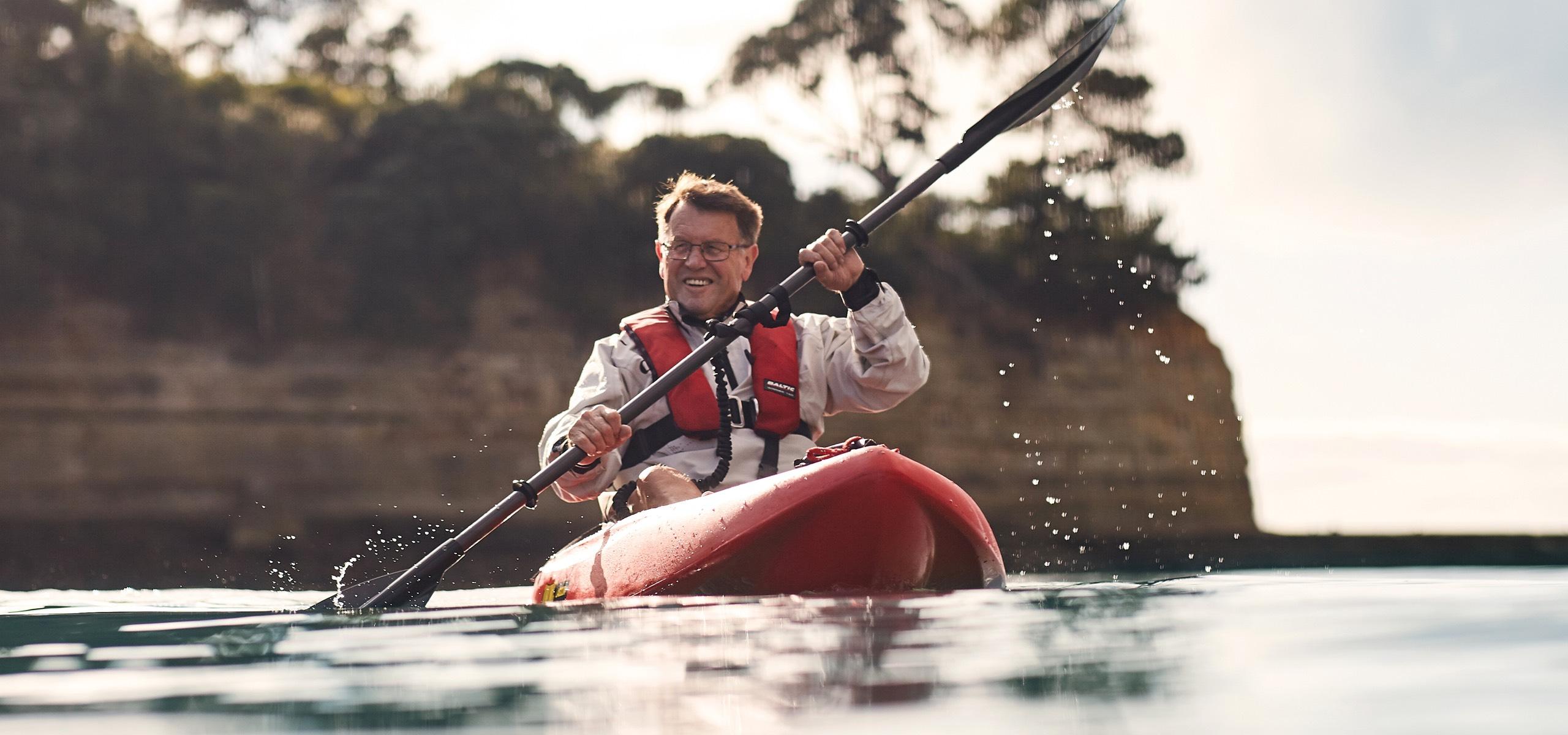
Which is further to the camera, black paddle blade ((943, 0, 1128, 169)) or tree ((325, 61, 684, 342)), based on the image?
tree ((325, 61, 684, 342))

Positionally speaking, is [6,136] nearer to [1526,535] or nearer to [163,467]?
[163,467]

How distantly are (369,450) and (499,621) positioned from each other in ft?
44.8

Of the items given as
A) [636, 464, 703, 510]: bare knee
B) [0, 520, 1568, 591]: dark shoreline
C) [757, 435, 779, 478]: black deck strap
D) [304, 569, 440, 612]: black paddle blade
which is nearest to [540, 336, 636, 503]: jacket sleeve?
[636, 464, 703, 510]: bare knee

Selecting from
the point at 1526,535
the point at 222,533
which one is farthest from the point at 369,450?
the point at 1526,535

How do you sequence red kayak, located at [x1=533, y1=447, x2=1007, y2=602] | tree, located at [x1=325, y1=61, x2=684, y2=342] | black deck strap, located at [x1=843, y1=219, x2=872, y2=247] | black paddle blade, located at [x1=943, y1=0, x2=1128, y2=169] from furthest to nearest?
tree, located at [x1=325, y1=61, x2=684, y2=342] → black paddle blade, located at [x1=943, y1=0, x2=1128, y2=169] → black deck strap, located at [x1=843, y1=219, x2=872, y2=247] → red kayak, located at [x1=533, y1=447, x2=1007, y2=602]

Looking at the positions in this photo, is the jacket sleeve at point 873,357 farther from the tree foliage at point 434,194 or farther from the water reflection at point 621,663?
the tree foliage at point 434,194

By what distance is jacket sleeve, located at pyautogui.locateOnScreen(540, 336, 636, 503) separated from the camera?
4242 mm

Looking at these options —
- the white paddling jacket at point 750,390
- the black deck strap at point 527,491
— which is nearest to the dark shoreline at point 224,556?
the black deck strap at point 527,491

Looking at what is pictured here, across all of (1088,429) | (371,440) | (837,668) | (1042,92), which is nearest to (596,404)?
(1042,92)

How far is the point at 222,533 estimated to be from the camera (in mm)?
15562

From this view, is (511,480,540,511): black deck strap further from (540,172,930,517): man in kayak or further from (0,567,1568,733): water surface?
(0,567,1568,733): water surface

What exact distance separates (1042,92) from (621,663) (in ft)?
10.0

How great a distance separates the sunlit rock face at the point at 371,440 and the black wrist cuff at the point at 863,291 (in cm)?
1103

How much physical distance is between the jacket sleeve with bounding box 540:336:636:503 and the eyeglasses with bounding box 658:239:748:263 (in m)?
0.31
